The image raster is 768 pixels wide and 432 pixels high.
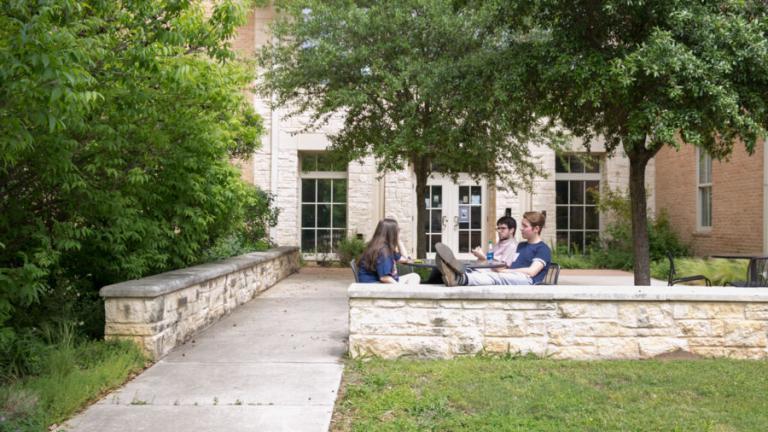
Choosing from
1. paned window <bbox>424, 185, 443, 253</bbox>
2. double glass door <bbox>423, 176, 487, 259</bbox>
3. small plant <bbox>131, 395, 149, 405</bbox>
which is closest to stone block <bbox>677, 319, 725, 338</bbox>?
small plant <bbox>131, 395, 149, 405</bbox>

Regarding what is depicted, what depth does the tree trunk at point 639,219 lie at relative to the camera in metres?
8.04

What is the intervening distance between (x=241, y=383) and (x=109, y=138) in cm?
244

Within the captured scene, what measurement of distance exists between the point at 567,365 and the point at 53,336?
455cm

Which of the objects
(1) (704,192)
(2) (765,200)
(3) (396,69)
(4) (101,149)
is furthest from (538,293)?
(1) (704,192)

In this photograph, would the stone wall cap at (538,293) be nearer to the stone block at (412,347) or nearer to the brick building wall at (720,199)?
the stone block at (412,347)

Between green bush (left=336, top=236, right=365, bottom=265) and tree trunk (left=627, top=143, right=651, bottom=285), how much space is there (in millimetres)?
8729

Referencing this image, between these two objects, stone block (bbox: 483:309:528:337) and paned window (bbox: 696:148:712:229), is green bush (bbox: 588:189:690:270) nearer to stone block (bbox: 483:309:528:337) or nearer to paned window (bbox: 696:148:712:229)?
paned window (bbox: 696:148:712:229)

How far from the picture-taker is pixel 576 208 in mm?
17656

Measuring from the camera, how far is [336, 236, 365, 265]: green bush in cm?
1612

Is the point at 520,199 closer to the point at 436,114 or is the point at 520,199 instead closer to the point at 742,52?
the point at 436,114

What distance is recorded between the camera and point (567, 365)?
551cm

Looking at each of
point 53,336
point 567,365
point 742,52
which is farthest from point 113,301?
point 742,52

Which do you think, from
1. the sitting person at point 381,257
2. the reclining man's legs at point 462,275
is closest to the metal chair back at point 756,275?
the reclining man's legs at point 462,275

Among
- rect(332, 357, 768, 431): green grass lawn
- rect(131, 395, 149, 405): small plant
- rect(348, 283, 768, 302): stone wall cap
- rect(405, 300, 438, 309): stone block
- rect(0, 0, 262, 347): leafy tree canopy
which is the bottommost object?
rect(131, 395, 149, 405): small plant
